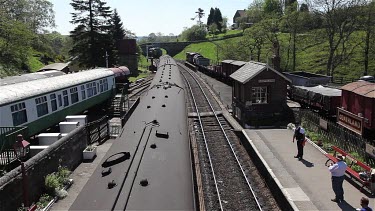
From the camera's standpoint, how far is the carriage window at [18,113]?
15156 millimetres

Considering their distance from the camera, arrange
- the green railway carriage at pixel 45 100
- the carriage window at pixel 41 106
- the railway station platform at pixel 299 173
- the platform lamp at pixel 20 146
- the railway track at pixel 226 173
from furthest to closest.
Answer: the carriage window at pixel 41 106 → the green railway carriage at pixel 45 100 → the railway track at pixel 226 173 → the railway station platform at pixel 299 173 → the platform lamp at pixel 20 146

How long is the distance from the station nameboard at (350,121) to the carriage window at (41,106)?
53.9 ft

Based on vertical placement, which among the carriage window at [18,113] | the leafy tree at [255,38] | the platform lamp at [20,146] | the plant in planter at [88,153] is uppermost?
the leafy tree at [255,38]

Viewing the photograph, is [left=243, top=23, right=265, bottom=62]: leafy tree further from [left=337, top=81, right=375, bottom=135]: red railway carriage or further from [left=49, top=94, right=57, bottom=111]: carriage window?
[left=49, top=94, right=57, bottom=111]: carriage window

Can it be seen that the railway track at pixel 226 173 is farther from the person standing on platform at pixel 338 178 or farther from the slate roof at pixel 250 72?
the slate roof at pixel 250 72

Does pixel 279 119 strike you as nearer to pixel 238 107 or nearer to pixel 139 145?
pixel 238 107

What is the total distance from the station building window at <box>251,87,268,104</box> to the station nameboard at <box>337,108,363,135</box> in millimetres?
5866

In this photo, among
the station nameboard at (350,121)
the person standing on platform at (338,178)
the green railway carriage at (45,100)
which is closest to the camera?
the person standing on platform at (338,178)

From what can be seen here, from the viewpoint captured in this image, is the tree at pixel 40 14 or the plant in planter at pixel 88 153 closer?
the plant in planter at pixel 88 153

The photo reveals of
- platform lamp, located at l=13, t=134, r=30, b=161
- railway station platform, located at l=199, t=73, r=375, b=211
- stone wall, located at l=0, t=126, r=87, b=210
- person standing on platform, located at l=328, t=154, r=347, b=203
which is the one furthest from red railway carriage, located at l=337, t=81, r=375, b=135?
platform lamp, located at l=13, t=134, r=30, b=161

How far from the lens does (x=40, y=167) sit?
38.3ft

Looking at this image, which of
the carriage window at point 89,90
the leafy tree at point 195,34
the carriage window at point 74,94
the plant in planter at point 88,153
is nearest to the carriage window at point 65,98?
the carriage window at point 74,94

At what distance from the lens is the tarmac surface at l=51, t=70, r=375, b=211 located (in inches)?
440

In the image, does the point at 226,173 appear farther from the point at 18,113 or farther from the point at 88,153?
the point at 18,113
